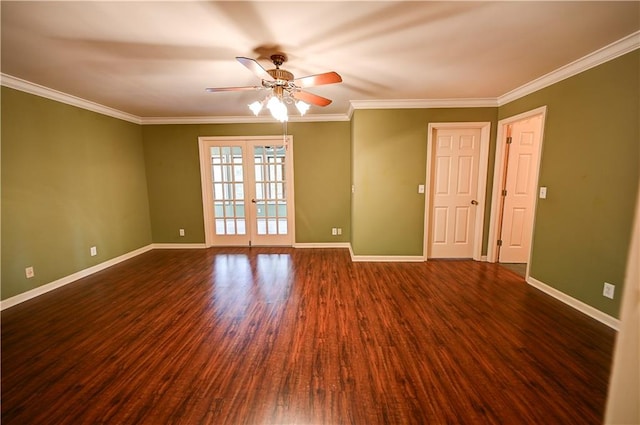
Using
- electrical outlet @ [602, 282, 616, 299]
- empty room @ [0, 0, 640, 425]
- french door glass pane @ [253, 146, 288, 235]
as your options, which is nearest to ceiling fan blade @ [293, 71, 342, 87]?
empty room @ [0, 0, 640, 425]

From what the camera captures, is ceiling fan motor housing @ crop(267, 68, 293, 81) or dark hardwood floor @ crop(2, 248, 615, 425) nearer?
dark hardwood floor @ crop(2, 248, 615, 425)

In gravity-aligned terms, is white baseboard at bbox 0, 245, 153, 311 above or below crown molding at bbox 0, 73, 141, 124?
below

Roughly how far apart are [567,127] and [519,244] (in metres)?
1.89

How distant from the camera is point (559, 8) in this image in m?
1.69

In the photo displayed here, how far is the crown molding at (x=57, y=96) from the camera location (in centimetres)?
264

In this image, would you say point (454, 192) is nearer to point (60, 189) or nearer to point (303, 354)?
point (303, 354)

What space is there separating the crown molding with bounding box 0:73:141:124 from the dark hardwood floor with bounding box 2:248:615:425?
2355mm

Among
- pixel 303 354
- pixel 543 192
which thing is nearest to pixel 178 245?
pixel 303 354

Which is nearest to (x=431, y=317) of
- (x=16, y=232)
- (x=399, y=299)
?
(x=399, y=299)

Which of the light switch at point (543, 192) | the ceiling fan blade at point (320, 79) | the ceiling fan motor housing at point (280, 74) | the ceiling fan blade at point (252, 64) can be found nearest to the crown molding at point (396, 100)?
the light switch at point (543, 192)

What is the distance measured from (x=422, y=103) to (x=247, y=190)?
330cm

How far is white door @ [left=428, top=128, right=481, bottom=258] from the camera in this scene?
3.85 meters

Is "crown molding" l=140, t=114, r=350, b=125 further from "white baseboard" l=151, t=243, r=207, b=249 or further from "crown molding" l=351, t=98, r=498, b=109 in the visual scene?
"white baseboard" l=151, t=243, r=207, b=249

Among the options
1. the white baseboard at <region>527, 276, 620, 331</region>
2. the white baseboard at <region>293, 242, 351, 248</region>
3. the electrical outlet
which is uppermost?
the electrical outlet
